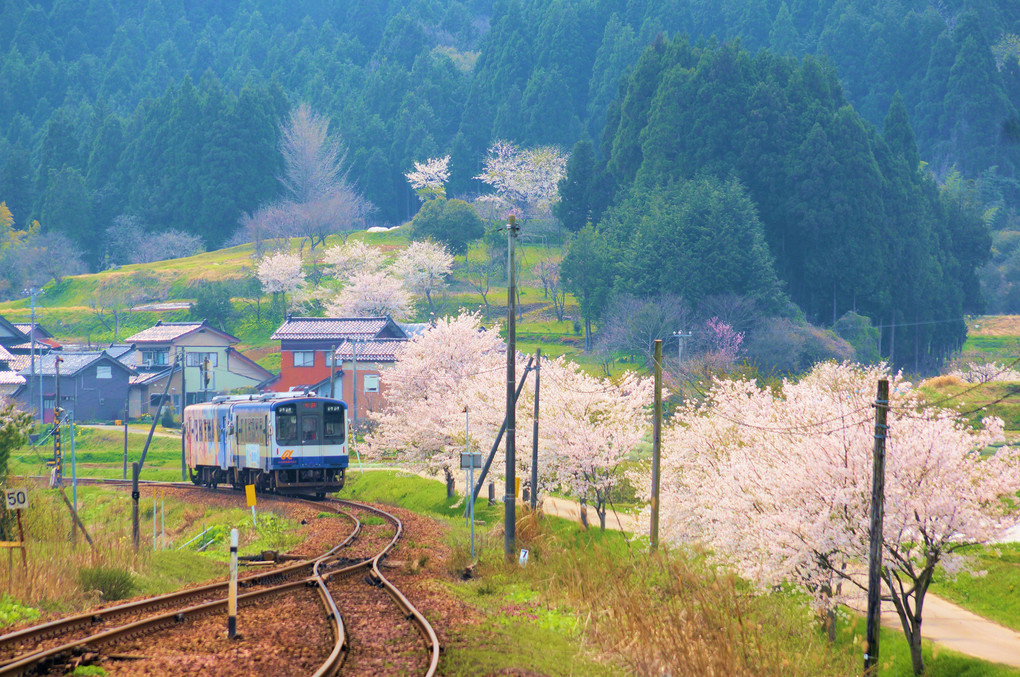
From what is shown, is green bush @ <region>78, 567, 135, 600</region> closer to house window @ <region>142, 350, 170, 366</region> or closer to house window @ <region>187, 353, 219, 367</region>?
house window @ <region>187, 353, 219, 367</region>

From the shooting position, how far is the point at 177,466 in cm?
4672

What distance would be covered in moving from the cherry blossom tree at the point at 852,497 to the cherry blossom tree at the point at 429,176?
3235 inches

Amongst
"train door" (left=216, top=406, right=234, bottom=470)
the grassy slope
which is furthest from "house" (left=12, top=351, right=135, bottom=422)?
"train door" (left=216, top=406, right=234, bottom=470)

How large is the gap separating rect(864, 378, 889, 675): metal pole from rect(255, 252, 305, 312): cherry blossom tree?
228 feet

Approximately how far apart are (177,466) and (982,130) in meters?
92.0

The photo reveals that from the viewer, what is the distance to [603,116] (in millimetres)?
108438

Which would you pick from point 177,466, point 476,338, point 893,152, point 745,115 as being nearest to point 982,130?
point 893,152

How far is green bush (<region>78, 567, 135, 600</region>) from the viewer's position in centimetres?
1202

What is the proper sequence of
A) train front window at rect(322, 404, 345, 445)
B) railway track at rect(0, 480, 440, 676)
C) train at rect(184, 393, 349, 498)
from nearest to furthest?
railway track at rect(0, 480, 440, 676)
train at rect(184, 393, 349, 498)
train front window at rect(322, 404, 345, 445)

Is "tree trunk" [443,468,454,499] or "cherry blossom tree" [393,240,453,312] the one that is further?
"cherry blossom tree" [393,240,453,312]

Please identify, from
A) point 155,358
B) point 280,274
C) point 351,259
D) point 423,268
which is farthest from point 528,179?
point 155,358

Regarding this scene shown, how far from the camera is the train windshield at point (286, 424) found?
2570 centimetres

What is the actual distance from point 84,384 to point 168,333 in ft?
25.6

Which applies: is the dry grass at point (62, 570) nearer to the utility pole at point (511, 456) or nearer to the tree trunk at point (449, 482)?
the utility pole at point (511, 456)
